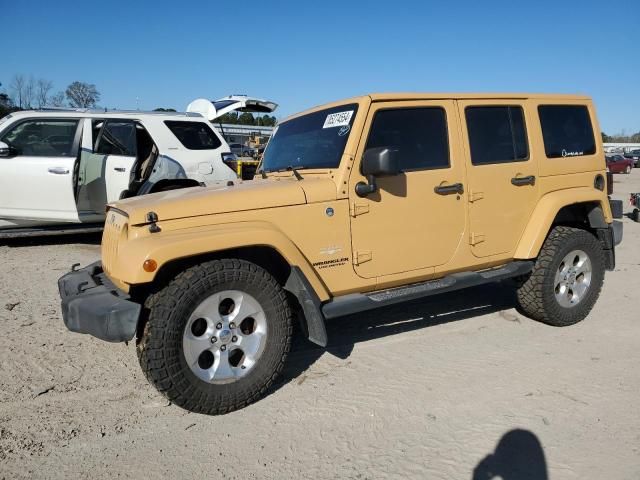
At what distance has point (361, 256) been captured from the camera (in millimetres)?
3543

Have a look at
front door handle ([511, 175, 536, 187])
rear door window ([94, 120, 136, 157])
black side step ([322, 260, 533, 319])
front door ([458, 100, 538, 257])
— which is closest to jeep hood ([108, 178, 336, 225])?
black side step ([322, 260, 533, 319])

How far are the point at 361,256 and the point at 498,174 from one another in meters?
1.45

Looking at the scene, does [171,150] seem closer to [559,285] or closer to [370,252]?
[370,252]

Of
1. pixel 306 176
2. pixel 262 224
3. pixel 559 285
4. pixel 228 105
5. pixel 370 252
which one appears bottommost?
pixel 559 285

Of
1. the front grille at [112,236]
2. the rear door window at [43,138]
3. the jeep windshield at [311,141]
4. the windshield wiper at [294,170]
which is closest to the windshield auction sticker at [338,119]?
the jeep windshield at [311,141]

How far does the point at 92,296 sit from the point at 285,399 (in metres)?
1.39

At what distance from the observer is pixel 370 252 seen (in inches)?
141

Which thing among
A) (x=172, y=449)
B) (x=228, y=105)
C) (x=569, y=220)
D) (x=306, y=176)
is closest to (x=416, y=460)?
(x=172, y=449)

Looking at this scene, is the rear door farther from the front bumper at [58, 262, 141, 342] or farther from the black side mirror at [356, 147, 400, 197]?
the black side mirror at [356, 147, 400, 197]

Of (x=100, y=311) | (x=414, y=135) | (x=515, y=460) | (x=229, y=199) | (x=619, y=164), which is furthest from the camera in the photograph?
(x=619, y=164)

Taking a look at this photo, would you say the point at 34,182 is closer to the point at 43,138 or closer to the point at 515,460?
the point at 43,138

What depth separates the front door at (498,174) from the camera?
4.04 metres

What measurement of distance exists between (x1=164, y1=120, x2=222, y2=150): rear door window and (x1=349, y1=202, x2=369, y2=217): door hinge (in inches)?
202

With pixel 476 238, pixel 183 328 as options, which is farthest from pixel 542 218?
pixel 183 328
